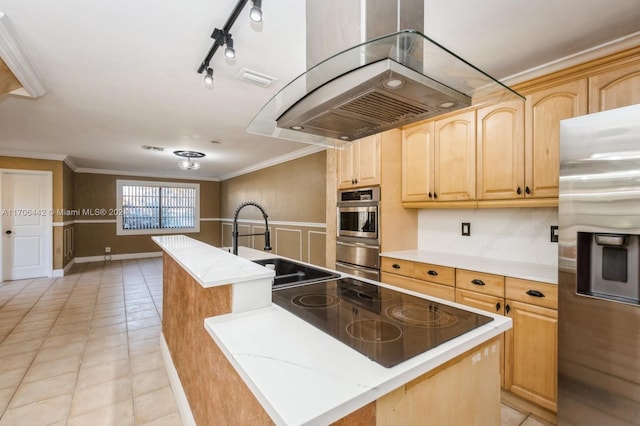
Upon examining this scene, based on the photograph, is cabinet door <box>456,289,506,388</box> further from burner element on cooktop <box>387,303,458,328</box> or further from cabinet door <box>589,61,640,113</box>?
cabinet door <box>589,61,640,113</box>

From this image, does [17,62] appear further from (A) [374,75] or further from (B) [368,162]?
(B) [368,162]

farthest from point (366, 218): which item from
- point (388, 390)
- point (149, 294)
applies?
point (149, 294)

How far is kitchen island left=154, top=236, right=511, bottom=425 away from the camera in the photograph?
2.30ft

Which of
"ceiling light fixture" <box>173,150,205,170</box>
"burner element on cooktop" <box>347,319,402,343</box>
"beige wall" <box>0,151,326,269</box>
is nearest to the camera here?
"burner element on cooktop" <box>347,319,402,343</box>

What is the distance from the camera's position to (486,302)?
2.13 metres

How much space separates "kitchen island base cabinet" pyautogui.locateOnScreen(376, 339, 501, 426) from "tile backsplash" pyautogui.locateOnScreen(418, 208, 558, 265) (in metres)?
1.60

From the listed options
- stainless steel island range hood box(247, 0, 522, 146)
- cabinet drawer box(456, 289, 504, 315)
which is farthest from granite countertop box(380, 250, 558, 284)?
stainless steel island range hood box(247, 0, 522, 146)

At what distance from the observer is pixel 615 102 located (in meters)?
1.77

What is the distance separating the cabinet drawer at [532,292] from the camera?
1842mm

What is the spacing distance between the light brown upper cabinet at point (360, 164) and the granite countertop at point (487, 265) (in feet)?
2.62

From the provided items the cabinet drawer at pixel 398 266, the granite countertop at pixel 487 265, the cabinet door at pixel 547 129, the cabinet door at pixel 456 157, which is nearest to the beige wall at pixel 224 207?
the cabinet drawer at pixel 398 266

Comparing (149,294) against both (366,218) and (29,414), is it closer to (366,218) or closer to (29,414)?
(29,414)

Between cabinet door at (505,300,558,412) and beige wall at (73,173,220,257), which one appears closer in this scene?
cabinet door at (505,300,558,412)

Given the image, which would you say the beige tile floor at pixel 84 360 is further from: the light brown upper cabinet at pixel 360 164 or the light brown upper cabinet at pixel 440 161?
the light brown upper cabinet at pixel 360 164
